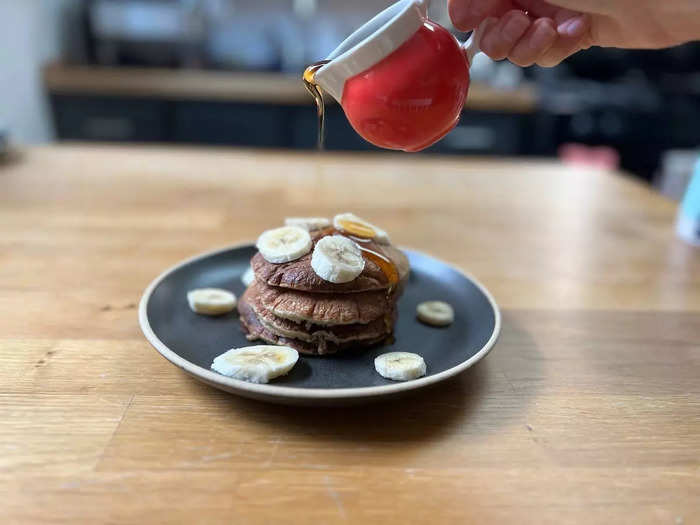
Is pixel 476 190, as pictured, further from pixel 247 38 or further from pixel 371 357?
pixel 247 38

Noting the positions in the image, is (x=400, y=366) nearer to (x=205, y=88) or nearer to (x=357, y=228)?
(x=357, y=228)

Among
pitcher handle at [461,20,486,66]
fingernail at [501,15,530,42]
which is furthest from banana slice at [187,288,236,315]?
fingernail at [501,15,530,42]

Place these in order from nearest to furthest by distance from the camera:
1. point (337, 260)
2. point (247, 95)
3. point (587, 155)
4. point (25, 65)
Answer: point (337, 260) < point (25, 65) < point (247, 95) < point (587, 155)

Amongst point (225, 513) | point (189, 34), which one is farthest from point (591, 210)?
point (189, 34)

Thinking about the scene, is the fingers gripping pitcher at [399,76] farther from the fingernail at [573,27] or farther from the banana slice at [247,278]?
the banana slice at [247,278]

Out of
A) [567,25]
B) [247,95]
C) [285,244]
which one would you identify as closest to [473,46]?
[567,25]

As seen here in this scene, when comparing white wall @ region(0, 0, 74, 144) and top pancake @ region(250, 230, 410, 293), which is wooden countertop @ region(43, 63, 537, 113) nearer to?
white wall @ region(0, 0, 74, 144)
